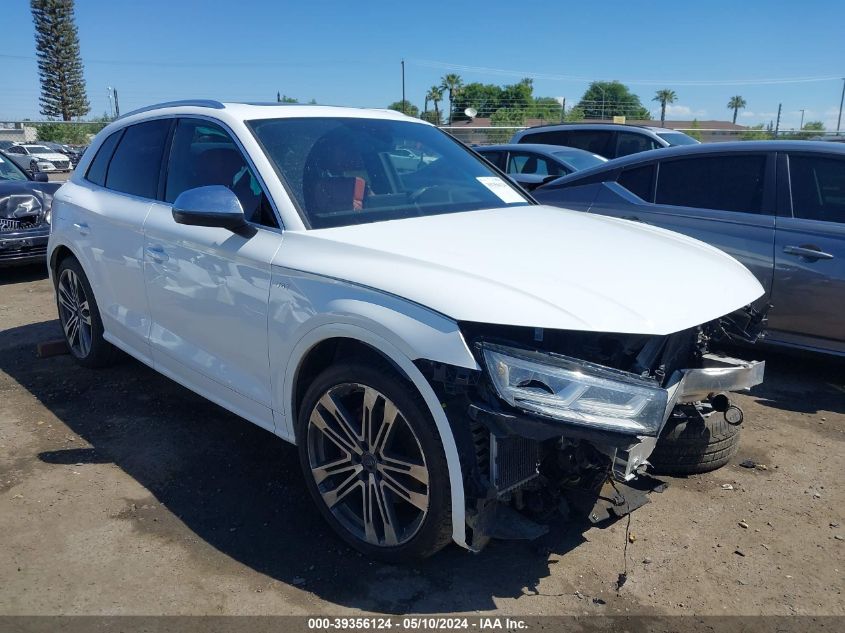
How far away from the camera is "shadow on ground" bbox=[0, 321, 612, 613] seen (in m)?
2.78

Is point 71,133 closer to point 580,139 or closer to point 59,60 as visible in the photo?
point 59,60


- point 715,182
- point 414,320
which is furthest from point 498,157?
point 414,320

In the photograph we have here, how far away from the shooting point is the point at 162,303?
3.86 metres

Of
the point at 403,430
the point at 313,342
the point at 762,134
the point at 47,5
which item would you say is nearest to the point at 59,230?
the point at 313,342

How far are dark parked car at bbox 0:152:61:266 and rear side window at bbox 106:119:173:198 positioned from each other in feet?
13.4

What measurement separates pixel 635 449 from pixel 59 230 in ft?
14.4

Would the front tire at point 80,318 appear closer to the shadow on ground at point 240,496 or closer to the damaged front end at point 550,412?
the shadow on ground at point 240,496

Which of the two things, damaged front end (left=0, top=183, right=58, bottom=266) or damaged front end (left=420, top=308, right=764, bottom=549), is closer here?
damaged front end (left=420, top=308, right=764, bottom=549)

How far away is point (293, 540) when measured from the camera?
3098 millimetres

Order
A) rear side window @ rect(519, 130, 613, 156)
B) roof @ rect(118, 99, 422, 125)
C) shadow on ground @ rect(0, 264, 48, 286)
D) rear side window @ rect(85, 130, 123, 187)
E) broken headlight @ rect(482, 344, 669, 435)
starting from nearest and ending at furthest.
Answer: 1. broken headlight @ rect(482, 344, 669, 435)
2. roof @ rect(118, 99, 422, 125)
3. rear side window @ rect(85, 130, 123, 187)
4. shadow on ground @ rect(0, 264, 48, 286)
5. rear side window @ rect(519, 130, 613, 156)

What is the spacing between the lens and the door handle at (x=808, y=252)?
4508 millimetres

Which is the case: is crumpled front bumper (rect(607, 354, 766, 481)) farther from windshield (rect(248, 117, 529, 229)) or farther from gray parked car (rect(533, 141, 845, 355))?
gray parked car (rect(533, 141, 845, 355))

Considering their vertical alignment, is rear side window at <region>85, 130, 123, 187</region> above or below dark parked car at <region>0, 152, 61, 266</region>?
above

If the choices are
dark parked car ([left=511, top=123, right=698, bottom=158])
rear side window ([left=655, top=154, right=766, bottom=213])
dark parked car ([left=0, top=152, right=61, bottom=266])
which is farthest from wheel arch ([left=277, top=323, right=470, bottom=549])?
dark parked car ([left=511, top=123, right=698, bottom=158])
